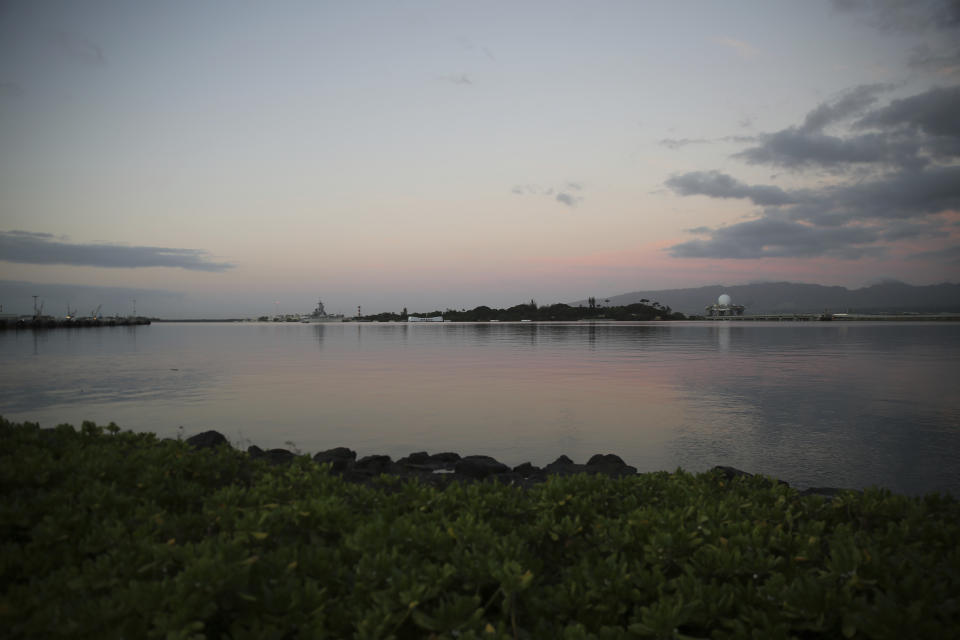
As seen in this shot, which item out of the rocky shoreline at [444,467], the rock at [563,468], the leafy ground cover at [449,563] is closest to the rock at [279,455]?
the rocky shoreline at [444,467]

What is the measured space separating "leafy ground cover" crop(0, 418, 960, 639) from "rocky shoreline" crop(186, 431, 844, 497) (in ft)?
9.09

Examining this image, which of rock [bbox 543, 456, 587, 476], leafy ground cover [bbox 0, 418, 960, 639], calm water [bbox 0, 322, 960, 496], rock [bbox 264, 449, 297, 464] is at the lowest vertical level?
calm water [bbox 0, 322, 960, 496]

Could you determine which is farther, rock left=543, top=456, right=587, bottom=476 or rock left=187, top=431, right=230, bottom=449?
rock left=187, top=431, right=230, bottom=449

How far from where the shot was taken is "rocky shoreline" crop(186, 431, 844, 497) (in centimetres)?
795

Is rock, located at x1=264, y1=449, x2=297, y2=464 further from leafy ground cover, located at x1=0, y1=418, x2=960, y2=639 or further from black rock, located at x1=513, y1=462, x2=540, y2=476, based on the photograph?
black rock, located at x1=513, y1=462, x2=540, y2=476

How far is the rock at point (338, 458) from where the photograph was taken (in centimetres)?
866

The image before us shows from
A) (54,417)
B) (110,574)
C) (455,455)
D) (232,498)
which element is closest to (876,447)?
(455,455)

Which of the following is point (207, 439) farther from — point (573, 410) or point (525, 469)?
point (573, 410)

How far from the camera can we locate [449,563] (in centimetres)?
370

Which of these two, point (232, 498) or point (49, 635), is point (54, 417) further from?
point (49, 635)

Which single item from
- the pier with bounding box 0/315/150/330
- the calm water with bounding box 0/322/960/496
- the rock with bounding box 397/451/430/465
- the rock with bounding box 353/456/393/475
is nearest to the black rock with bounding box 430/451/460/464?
the rock with bounding box 397/451/430/465

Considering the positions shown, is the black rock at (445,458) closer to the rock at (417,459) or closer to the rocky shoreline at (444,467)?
the rocky shoreline at (444,467)

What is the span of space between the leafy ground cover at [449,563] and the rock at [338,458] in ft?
11.3

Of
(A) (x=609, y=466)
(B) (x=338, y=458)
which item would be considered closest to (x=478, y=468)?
(A) (x=609, y=466)
